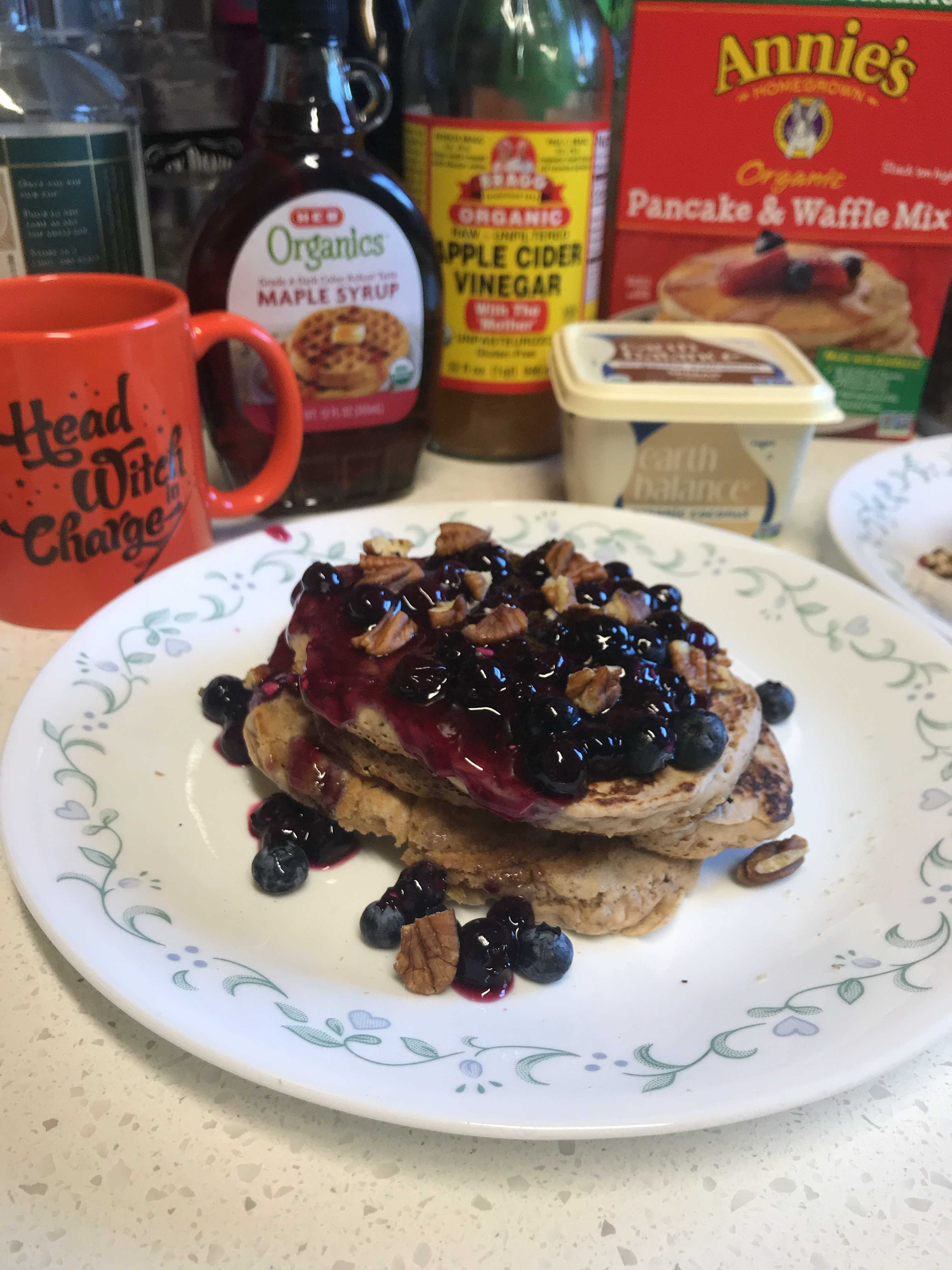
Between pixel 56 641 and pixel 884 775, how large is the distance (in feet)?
3.11

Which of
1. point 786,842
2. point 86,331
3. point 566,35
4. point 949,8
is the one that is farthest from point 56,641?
point 949,8

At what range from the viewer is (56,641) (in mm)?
1200

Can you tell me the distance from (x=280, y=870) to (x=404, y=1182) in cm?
28

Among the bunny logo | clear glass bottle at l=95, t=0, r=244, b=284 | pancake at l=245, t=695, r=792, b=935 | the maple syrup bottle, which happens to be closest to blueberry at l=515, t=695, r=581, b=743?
pancake at l=245, t=695, r=792, b=935

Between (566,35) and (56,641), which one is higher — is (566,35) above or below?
above

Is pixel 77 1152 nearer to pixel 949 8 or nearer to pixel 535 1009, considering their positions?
pixel 535 1009

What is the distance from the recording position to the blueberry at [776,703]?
1.06 meters

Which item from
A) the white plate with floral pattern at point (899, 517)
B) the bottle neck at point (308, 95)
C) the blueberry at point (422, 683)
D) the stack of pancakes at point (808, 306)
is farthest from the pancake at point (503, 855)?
the stack of pancakes at point (808, 306)

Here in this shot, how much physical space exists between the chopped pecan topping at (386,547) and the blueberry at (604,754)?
349 millimetres

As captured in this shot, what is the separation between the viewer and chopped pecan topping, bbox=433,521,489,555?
108 centimetres

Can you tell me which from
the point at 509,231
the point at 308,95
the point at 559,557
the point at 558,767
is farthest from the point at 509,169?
the point at 558,767

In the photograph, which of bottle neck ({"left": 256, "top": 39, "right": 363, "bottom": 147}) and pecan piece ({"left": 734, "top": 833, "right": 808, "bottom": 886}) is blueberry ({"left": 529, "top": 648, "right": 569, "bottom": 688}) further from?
bottle neck ({"left": 256, "top": 39, "right": 363, "bottom": 147})

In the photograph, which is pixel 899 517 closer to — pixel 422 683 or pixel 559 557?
pixel 559 557

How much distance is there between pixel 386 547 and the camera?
3.47 feet
